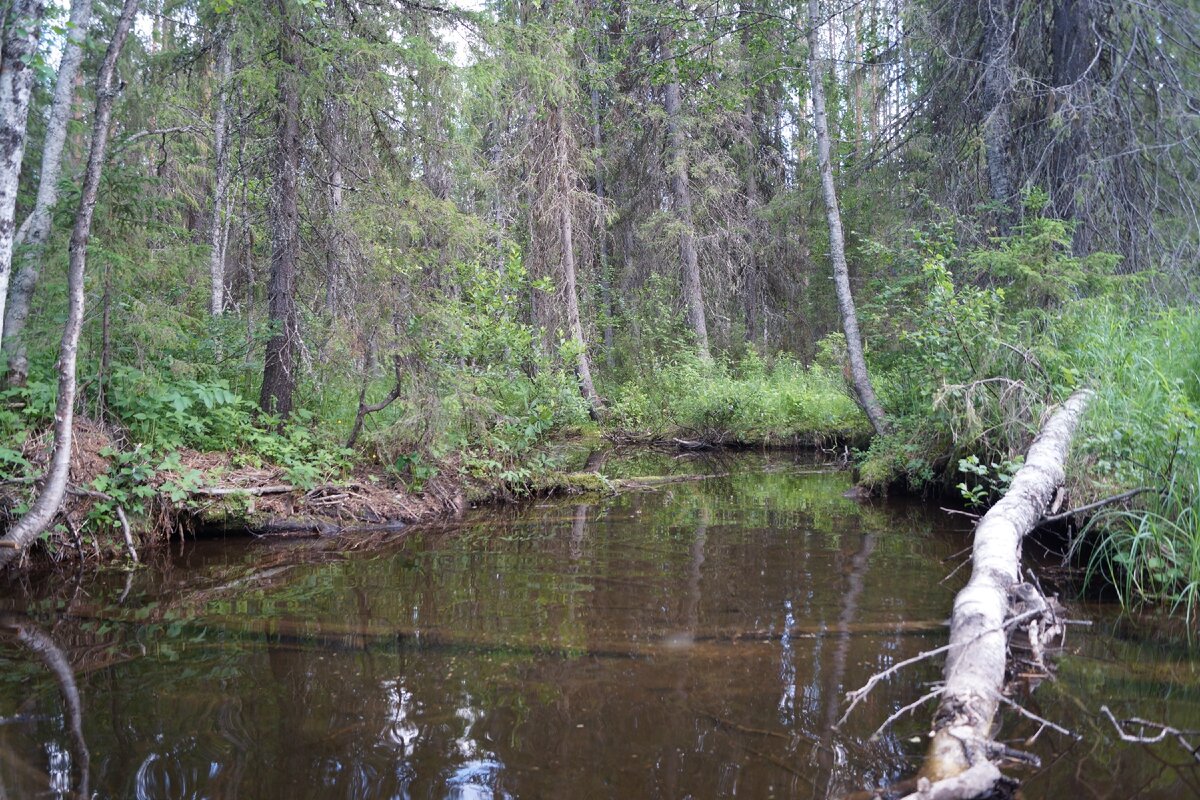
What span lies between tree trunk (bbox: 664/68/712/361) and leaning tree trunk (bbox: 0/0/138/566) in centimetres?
1495

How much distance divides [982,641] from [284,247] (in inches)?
311

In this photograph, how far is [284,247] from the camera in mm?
8461

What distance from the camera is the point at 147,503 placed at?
6.84m

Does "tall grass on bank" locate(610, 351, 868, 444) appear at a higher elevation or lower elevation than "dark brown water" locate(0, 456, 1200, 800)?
higher

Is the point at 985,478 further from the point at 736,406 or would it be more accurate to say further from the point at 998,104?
the point at 736,406

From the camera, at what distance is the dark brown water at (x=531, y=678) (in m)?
2.93

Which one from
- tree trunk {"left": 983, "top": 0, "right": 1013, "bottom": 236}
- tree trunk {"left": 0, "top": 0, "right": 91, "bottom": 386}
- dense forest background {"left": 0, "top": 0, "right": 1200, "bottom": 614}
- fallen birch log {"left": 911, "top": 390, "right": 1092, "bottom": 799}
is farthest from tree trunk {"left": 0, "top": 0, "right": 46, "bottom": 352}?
tree trunk {"left": 983, "top": 0, "right": 1013, "bottom": 236}

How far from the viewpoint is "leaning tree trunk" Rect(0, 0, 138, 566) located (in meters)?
5.37

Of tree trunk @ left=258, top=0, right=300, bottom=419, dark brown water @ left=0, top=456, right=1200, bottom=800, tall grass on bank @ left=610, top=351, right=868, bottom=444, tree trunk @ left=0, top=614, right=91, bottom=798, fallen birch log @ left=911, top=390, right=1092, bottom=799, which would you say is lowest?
dark brown water @ left=0, top=456, right=1200, bottom=800

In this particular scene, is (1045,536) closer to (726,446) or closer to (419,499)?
(419,499)

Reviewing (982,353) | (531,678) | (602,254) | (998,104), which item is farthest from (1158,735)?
(602,254)

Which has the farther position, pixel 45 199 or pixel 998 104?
pixel 998 104

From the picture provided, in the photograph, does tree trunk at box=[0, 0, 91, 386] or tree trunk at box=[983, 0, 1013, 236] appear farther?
tree trunk at box=[983, 0, 1013, 236]

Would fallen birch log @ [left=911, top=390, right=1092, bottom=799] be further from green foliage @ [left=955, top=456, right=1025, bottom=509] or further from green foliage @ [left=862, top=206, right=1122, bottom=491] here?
green foliage @ [left=862, top=206, right=1122, bottom=491]
